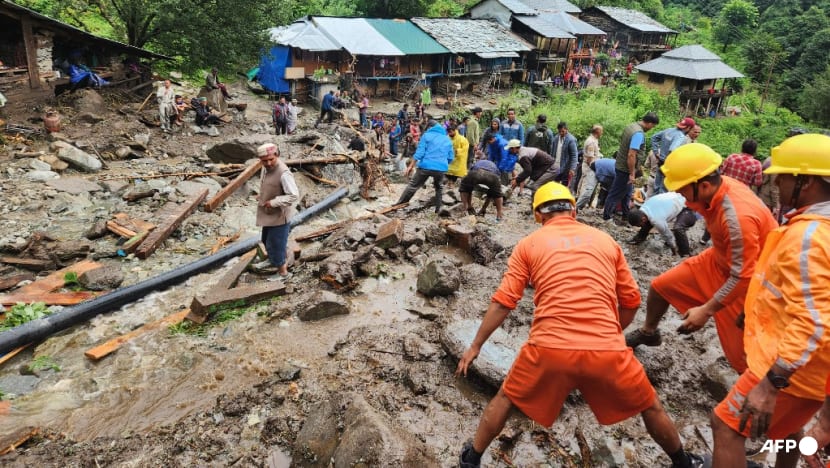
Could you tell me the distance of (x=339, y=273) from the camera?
5.38m

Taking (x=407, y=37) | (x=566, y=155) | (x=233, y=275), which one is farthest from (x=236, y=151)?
(x=407, y=37)

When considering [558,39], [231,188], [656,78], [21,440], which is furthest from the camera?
[558,39]

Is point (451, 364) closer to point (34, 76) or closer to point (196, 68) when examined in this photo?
point (34, 76)

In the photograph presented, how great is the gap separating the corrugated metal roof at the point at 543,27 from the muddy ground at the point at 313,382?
102ft

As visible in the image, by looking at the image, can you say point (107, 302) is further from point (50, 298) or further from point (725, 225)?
point (725, 225)

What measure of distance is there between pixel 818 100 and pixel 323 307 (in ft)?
138

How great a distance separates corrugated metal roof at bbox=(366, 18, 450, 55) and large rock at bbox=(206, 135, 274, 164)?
723 inches

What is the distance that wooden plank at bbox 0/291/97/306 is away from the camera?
202 inches

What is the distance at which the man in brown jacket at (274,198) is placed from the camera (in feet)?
17.0

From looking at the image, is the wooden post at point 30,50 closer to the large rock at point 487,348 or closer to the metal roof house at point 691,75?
the large rock at point 487,348

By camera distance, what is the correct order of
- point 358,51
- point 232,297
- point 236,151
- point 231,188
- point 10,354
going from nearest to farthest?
point 10,354, point 232,297, point 231,188, point 236,151, point 358,51

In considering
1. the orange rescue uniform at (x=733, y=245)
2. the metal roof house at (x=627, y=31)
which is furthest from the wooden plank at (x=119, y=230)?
the metal roof house at (x=627, y=31)

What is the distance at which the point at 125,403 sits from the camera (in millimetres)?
3734

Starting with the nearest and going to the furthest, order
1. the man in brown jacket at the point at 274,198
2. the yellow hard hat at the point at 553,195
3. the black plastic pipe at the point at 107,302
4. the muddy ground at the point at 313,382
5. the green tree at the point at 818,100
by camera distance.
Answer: the yellow hard hat at the point at 553,195, the muddy ground at the point at 313,382, the black plastic pipe at the point at 107,302, the man in brown jacket at the point at 274,198, the green tree at the point at 818,100
